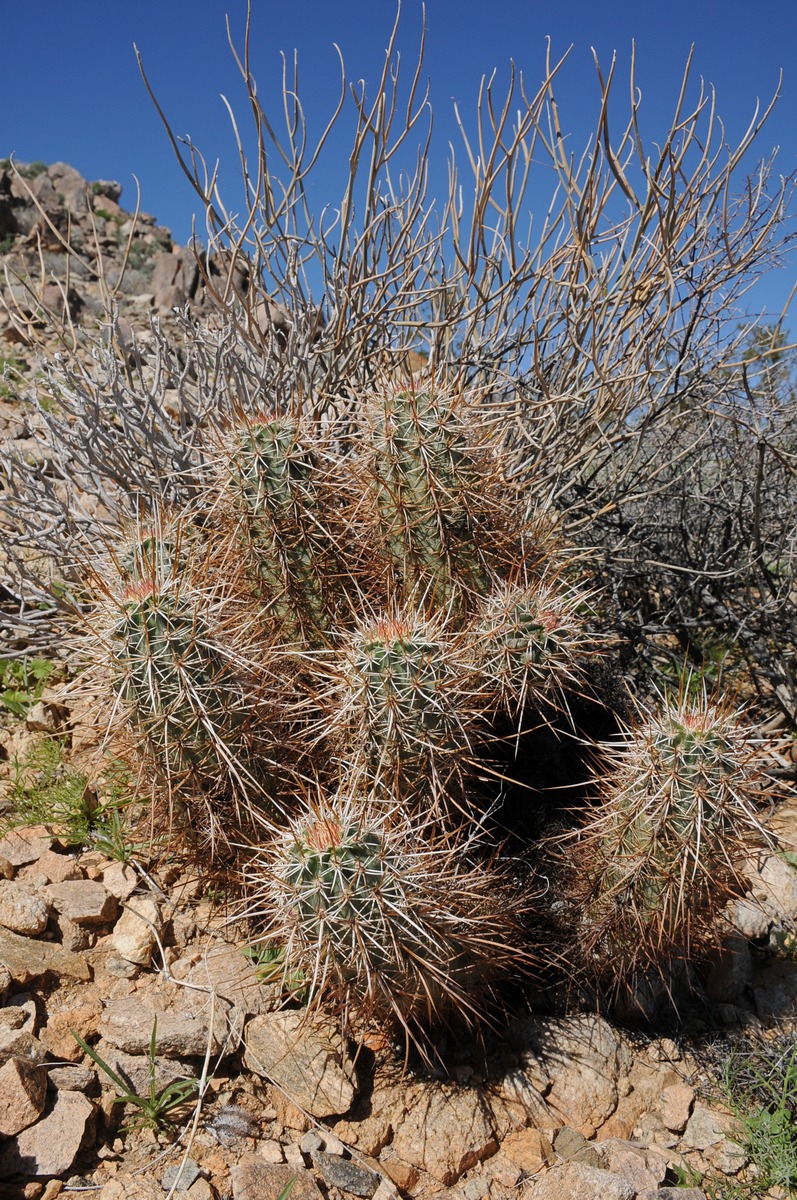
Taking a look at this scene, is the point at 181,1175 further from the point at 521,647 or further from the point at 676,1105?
the point at 521,647

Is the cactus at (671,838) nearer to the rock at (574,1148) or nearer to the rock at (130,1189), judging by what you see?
the rock at (574,1148)

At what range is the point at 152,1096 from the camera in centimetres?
219

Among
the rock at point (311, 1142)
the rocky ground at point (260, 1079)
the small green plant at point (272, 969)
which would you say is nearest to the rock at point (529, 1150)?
the rocky ground at point (260, 1079)

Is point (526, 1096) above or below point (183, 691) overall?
below

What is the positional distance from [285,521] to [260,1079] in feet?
5.18

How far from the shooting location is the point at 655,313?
3523mm

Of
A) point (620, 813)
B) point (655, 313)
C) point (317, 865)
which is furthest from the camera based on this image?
point (655, 313)

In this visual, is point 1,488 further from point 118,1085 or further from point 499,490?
point 118,1085

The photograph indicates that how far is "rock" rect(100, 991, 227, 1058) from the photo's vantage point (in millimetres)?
2369

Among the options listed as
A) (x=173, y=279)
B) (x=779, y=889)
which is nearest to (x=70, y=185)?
(x=173, y=279)

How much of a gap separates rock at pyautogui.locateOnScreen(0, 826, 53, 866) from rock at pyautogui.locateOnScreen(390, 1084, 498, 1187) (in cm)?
151

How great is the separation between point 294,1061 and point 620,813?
Answer: 1118 mm

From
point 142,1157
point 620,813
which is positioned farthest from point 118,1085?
point 620,813

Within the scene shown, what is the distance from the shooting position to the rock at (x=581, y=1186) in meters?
2.17
